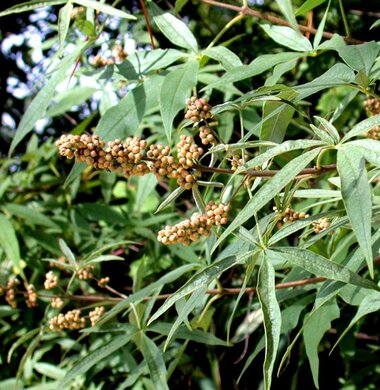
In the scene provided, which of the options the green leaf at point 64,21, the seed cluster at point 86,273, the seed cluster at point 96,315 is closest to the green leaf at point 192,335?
the seed cluster at point 96,315

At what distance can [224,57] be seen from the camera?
135 cm

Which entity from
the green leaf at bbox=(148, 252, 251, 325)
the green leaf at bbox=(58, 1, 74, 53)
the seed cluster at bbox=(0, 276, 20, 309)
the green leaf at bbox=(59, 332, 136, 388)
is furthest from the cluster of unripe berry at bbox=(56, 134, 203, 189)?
the seed cluster at bbox=(0, 276, 20, 309)

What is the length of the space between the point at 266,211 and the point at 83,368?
67 cm

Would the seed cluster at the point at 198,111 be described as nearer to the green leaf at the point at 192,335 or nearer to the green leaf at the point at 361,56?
the green leaf at the point at 361,56

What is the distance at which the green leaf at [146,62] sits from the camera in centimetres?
140

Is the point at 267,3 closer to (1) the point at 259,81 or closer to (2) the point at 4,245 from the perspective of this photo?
(1) the point at 259,81

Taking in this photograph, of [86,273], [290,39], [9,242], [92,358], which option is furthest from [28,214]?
[290,39]

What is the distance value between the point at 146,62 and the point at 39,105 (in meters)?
0.23

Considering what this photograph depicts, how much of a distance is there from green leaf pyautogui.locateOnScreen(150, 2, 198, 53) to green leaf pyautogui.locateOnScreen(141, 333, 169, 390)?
1.97 feet

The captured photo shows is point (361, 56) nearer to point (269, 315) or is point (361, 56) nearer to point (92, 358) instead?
point (269, 315)

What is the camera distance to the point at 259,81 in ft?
7.94

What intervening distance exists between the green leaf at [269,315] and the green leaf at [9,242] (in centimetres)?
103

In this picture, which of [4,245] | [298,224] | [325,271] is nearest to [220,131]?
[4,245]

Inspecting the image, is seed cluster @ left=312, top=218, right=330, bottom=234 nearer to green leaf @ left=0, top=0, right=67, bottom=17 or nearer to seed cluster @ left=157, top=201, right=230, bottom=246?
seed cluster @ left=157, top=201, right=230, bottom=246
